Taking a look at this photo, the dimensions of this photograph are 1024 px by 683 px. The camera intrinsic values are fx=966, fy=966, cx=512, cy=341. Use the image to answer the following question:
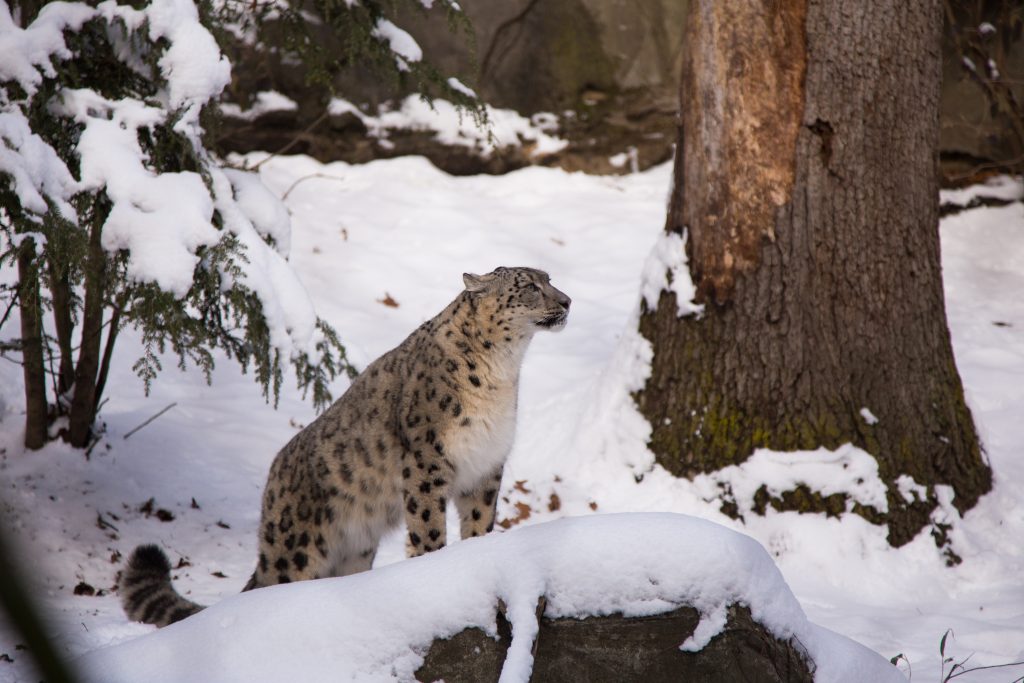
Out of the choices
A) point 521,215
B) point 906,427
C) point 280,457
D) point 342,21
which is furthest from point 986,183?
point 280,457

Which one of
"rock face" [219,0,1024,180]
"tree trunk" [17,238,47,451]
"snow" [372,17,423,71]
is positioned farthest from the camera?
"rock face" [219,0,1024,180]

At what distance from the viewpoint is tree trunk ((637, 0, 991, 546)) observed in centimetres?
582

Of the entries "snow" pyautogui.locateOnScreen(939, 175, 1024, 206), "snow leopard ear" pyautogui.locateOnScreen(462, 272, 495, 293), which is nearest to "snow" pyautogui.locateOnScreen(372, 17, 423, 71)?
"snow leopard ear" pyautogui.locateOnScreen(462, 272, 495, 293)

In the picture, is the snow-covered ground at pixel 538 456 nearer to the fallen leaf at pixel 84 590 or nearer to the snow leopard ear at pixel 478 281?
the fallen leaf at pixel 84 590

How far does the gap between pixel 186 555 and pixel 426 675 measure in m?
3.32

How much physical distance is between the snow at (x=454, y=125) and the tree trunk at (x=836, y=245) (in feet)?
19.4

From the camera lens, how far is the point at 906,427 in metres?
5.82

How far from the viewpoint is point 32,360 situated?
227 inches

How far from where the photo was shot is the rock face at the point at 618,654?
9.60 ft

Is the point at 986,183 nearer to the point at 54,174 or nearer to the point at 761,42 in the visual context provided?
the point at 761,42

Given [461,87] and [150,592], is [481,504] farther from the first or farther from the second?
[461,87]

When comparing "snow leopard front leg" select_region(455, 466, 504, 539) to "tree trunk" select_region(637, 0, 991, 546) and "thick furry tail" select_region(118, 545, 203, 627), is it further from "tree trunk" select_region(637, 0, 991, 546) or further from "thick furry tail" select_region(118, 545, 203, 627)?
"tree trunk" select_region(637, 0, 991, 546)

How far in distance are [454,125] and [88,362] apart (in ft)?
22.1

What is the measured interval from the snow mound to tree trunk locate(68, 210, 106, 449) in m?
2.64
